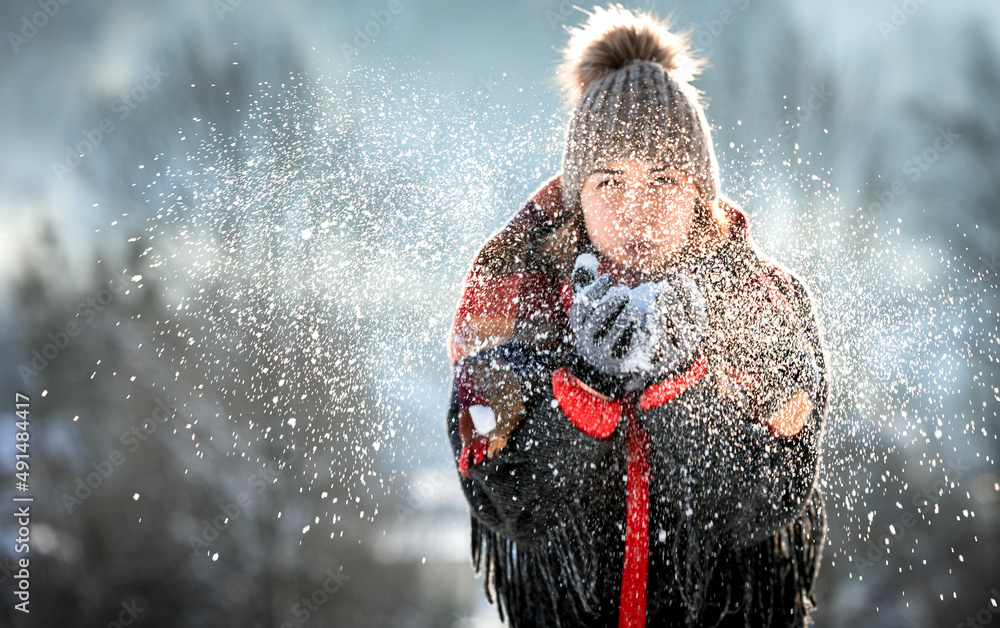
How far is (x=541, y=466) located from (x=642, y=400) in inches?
12.4

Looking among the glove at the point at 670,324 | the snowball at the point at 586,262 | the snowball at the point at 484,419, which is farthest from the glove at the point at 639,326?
the snowball at the point at 484,419

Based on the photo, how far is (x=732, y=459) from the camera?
4.92 feet

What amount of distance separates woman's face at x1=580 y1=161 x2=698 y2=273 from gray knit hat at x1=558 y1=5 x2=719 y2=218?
1.4 inches

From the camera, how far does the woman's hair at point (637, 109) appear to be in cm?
162

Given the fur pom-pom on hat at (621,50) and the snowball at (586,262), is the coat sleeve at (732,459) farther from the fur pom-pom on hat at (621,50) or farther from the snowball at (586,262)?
the fur pom-pom on hat at (621,50)

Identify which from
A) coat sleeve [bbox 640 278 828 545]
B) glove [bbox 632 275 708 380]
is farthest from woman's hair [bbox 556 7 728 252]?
coat sleeve [bbox 640 278 828 545]

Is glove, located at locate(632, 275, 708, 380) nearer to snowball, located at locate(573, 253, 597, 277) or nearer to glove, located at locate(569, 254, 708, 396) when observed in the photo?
glove, located at locate(569, 254, 708, 396)

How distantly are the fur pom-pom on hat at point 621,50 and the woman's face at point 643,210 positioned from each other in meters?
0.37

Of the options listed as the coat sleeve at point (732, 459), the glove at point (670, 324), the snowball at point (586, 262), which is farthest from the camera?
the snowball at point (586, 262)

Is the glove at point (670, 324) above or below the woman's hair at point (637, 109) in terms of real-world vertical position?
below

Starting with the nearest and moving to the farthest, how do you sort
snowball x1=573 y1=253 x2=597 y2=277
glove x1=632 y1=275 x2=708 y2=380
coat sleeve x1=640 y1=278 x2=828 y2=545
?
glove x1=632 y1=275 x2=708 y2=380 < coat sleeve x1=640 y1=278 x2=828 y2=545 < snowball x1=573 y1=253 x2=597 y2=277

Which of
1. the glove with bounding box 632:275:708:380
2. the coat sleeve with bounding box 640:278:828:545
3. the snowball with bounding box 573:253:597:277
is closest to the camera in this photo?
the glove with bounding box 632:275:708:380

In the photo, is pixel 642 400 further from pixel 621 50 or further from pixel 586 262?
pixel 621 50

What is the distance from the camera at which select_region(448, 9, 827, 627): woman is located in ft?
4.86
